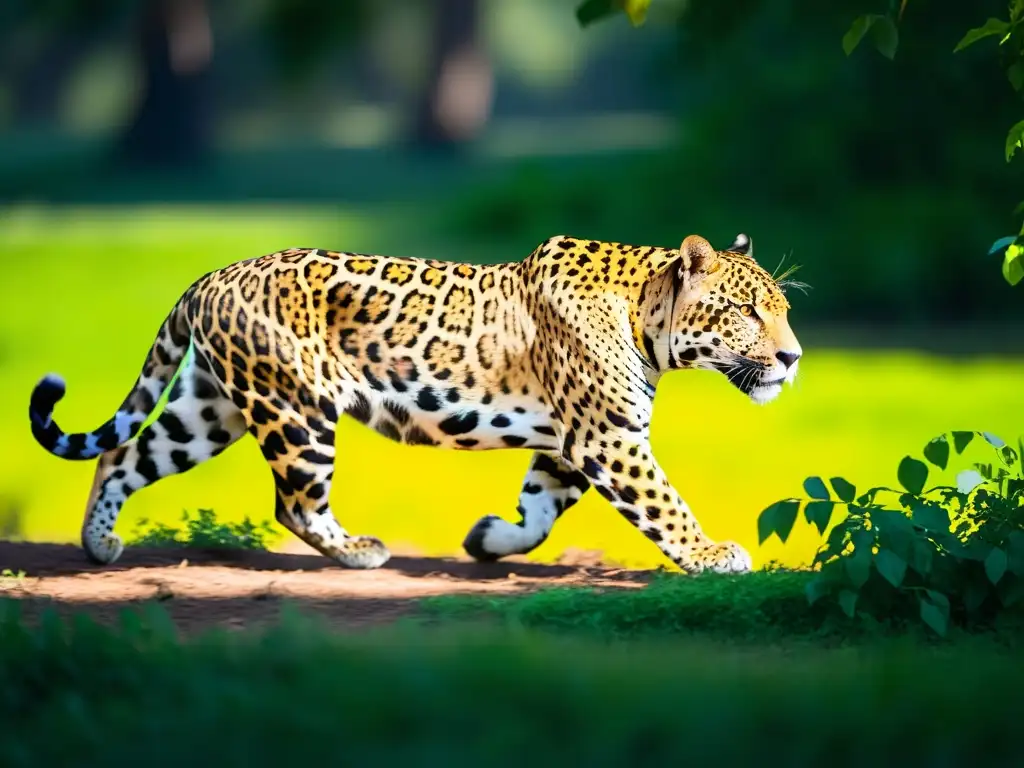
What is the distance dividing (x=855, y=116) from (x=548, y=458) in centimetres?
1456

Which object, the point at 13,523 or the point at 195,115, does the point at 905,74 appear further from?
the point at 195,115

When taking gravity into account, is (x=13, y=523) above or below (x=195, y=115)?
below

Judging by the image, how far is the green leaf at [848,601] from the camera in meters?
6.75

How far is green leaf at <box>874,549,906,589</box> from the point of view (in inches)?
263

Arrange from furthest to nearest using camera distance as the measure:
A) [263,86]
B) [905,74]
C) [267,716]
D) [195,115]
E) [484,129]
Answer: [263,86] → [484,129] → [195,115] → [905,74] → [267,716]

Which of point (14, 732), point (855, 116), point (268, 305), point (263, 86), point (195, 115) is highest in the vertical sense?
point (263, 86)

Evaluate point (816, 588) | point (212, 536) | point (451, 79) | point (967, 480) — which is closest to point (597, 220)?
point (212, 536)

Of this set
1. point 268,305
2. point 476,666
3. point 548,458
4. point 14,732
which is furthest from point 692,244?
point 14,732

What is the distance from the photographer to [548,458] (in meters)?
8.56

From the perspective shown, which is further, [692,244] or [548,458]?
[548,458]

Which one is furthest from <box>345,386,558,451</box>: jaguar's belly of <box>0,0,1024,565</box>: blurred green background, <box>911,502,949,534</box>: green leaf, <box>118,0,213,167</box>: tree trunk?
<box>118,0,213,167</box>: tree trunk

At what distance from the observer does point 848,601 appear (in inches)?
267

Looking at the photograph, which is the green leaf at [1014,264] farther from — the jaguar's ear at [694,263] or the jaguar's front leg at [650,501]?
the jaguar's front leg at [650,501]

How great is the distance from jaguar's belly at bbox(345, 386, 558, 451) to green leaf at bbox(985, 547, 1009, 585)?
6.86ft
